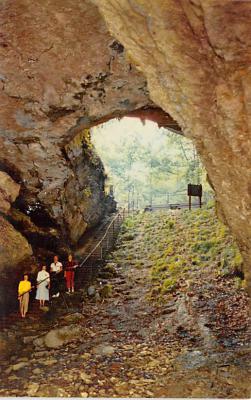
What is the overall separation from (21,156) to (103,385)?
5.96m

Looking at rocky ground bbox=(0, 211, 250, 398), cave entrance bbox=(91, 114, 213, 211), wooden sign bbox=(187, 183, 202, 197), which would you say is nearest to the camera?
rocky ground bbox=(0, 211, 250, 398)

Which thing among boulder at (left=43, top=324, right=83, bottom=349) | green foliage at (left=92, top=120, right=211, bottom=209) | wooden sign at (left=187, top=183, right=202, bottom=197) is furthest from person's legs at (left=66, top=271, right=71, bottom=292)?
green foliage at (left=92, top=120, right=211, bottom=209)

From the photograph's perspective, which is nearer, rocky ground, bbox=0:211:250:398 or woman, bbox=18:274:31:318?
rocky ground, bbox=0:211:250:398

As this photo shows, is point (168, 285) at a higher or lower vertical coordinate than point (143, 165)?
lower

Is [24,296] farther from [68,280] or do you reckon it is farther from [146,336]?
[146,336]

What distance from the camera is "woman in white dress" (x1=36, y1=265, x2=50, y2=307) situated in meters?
8.88

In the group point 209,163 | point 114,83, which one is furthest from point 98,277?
point 209,163

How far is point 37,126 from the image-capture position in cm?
927

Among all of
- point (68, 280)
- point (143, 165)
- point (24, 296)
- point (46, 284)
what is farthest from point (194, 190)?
point (143, 165)

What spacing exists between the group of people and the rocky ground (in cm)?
33

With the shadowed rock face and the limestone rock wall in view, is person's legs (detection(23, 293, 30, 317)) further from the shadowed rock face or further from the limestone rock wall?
the shadowed rock face

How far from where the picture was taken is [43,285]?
8.89 m

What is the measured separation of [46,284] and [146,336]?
2581 mm

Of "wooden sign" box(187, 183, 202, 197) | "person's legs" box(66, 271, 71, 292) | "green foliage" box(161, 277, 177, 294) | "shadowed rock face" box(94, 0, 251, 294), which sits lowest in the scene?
"green foliage" box(161, 277, 177, 294)
